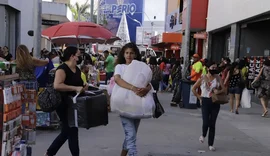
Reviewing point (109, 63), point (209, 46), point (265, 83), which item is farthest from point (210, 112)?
point (209, 46)

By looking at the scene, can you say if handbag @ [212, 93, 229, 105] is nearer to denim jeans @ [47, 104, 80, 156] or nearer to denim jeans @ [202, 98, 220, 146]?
denim jeans @ [202, 98, 220, 146]

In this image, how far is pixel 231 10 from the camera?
59.8ft

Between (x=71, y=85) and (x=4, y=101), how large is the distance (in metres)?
1.57

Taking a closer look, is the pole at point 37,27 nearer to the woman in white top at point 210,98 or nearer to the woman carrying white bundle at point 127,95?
the woman in white top at point 210,98

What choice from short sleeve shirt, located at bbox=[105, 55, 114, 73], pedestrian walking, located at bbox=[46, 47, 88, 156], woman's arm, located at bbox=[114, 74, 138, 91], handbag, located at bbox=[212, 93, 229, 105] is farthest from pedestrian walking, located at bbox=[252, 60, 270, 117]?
pedestrian walking, located at bbox=[46, 47, 88, 156]

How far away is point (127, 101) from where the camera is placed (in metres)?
5.05

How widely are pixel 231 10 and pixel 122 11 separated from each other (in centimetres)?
8112

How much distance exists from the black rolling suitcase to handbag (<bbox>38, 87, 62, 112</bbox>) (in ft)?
0.58

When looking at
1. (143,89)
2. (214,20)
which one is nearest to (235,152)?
(143,89)

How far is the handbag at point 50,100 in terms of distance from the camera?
16.4ft

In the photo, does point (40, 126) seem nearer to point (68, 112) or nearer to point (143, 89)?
point (68, 112)

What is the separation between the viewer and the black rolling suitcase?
4902 mm

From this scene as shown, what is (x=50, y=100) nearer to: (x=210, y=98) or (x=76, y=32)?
(x=210, y=98)

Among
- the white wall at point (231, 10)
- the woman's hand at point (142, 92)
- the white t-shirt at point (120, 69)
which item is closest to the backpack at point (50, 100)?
the white t-shirt at point (120, 69)
